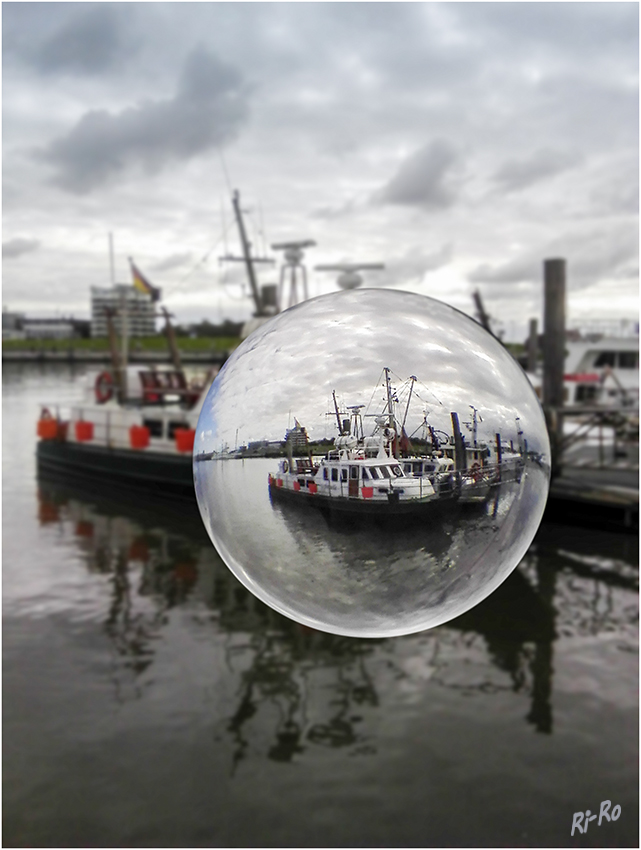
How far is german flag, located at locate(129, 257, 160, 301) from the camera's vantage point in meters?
24.7

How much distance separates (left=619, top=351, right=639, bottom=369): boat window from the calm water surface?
53.2 feet

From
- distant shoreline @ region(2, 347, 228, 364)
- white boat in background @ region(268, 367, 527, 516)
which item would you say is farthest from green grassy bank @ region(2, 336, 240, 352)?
white boat in background @ region(268, 367, 527, 516)

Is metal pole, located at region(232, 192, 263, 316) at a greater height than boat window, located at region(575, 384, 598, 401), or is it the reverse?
metal pole, located at region(232, 192, 263, 316)

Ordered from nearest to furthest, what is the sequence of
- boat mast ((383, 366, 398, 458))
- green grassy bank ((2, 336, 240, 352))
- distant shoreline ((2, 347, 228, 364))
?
boat mast ((383, 366, 398, 458)) < distant shoreline ((2, 347, 228, 364)) < green grassy bank ((2, 336, 240, 352))

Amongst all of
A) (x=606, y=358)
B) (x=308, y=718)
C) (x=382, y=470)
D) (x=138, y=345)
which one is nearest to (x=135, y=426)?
(x=308, y=718)

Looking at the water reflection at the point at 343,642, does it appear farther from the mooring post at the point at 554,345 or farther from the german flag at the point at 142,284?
the german flag at the point at 142,284

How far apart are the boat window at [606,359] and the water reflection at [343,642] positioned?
14594 mm

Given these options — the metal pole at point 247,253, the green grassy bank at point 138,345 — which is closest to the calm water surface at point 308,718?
the metal pole at point 247,253

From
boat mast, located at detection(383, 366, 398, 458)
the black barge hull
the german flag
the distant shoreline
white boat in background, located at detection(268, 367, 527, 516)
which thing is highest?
the distant shoreline

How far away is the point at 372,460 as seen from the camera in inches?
53.6

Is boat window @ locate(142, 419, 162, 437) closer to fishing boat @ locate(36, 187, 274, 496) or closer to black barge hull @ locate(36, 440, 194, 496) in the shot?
fishing boat @ locate(36, 187, 274, 496)

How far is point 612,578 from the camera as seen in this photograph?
45.6 ft

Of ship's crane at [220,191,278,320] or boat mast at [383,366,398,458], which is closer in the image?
boat mast at [383,366,398,458]

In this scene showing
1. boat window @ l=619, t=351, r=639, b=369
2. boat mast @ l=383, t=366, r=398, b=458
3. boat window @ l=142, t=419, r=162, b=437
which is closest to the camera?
boat mast @ l=383, t=366, r=398, b=458
